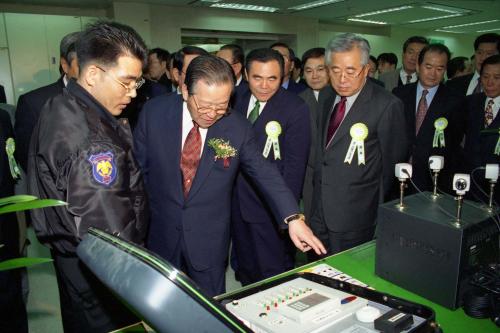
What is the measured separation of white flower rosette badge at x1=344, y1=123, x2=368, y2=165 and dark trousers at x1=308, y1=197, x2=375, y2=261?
0.35 meters

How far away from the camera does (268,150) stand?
7.79 ft

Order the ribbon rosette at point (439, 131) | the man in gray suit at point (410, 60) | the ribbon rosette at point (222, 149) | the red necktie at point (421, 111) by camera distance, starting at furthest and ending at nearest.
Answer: the man in gray suit at point (410, 60), the red necktie at point (421, 111), the ribbon rosette at point (439, 131), the ribbon rosette at point (222, 149)

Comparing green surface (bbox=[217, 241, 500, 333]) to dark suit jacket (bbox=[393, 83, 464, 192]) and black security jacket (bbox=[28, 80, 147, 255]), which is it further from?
dark suit jacket (bbox=[393, 83, 464, 192])

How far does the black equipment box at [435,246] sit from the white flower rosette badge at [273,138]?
1138 millimetres

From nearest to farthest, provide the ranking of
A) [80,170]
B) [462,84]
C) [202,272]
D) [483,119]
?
1. [80,170]
2. [202,272]
3. [483,119]
4. [462,84]

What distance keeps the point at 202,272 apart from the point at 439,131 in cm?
194

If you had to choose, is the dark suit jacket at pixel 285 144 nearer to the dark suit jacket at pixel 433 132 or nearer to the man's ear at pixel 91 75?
the dark suit jacket at pixel 433 132

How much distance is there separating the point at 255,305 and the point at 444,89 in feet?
8.04

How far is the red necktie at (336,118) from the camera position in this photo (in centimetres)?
211

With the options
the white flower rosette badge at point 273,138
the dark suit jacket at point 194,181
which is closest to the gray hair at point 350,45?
the white flower rosette badge at point 273,138

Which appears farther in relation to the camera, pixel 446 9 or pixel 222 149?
pixel 446 9

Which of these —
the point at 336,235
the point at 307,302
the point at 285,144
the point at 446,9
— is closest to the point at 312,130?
the point at 285,144

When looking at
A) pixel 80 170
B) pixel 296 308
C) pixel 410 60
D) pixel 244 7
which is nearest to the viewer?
pixel 296 308

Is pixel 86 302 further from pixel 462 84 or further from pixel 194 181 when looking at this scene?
pixel 462 84
